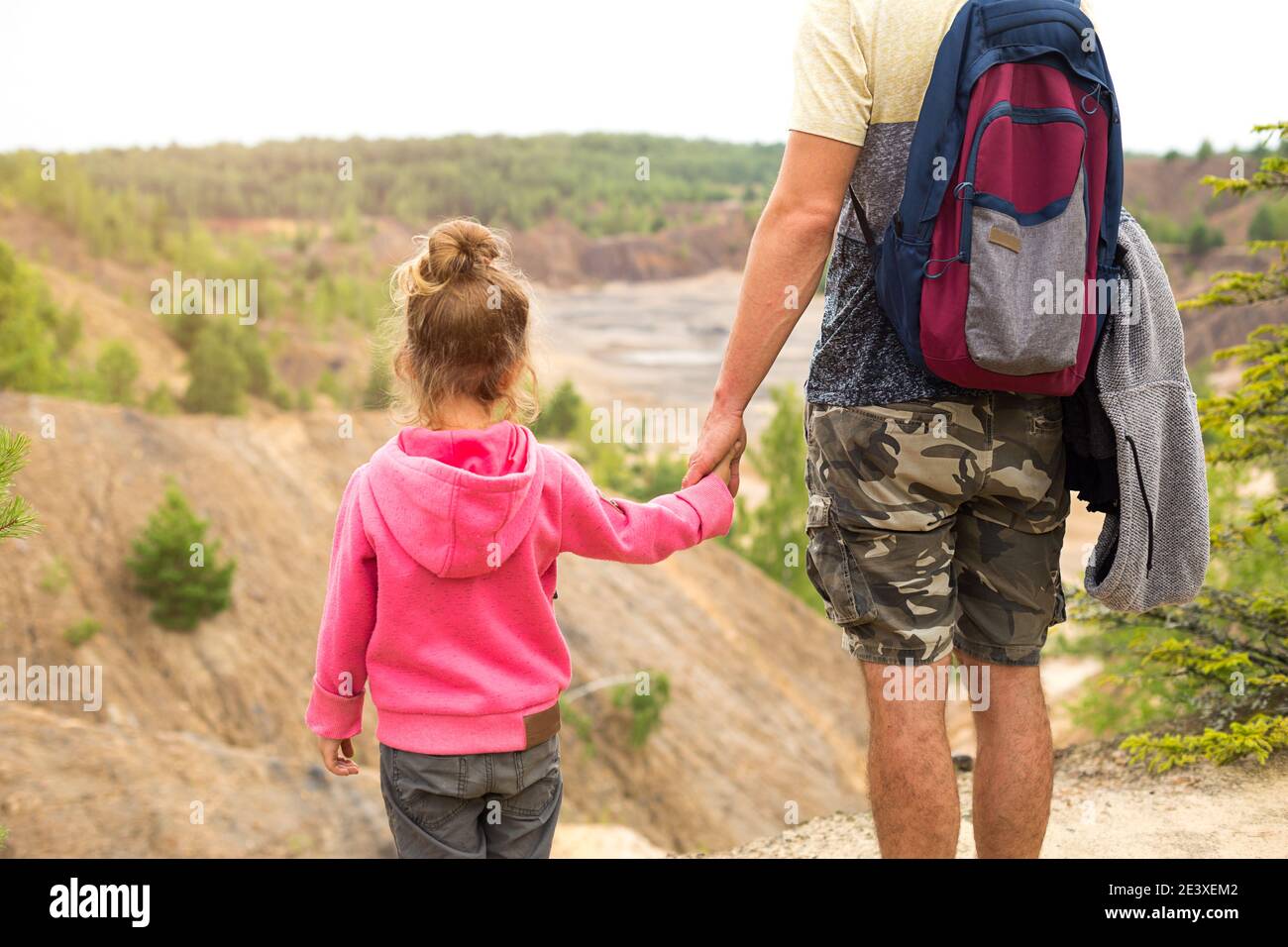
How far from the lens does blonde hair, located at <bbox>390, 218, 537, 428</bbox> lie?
7.86 feet

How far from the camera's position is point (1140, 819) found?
416 cm

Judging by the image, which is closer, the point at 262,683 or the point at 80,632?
the point at 80,632

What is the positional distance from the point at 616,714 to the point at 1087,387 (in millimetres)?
14018

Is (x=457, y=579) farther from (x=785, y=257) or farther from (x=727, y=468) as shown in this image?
(x=785, y=257)

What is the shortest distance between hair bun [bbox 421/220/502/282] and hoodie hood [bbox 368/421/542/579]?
0.34m

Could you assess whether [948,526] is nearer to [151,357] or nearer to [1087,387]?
[1087,387]

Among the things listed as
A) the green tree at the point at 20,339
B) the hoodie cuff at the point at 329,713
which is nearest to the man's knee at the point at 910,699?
the hoodie cuff at the point at 329,713

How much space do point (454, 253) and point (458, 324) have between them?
155 millimetres

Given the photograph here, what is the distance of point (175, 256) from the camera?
34.7m

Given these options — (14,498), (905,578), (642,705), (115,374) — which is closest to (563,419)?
(115,374)

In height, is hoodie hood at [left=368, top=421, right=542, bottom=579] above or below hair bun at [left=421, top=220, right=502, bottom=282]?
below

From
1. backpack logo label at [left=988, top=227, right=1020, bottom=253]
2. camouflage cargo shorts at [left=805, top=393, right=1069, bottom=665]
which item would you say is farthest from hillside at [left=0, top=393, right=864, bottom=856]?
backpack logo label at [left=988, top=227, right=1020, bottom=253]

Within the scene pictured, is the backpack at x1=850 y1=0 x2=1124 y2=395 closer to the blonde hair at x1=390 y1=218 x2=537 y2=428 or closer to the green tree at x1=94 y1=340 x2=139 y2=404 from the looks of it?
the blonde hair at x1=390 y1=218 x2=537 y2=428
